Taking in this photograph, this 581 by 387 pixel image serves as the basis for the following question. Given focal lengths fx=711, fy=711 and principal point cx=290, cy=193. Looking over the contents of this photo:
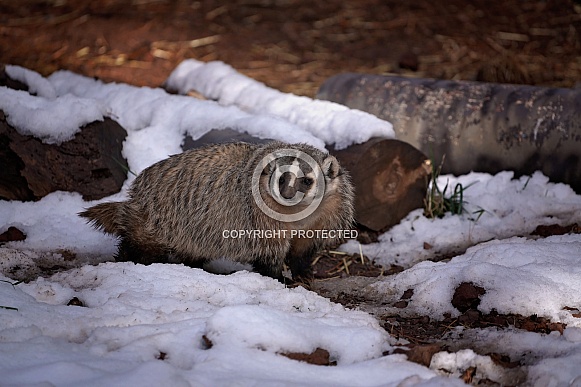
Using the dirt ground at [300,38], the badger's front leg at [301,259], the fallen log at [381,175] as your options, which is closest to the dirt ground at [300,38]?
the dirt ground at [300,38]

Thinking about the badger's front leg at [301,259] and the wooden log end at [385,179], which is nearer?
the badger's front leg at [301,259]

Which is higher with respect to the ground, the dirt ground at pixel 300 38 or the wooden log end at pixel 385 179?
the dirt ground at pixel 300 38

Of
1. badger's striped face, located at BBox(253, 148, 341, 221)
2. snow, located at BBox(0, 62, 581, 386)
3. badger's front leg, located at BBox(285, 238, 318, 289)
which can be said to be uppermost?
badger's striped face, located at BBox(253, 148, 341, 221)

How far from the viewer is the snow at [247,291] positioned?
249cm

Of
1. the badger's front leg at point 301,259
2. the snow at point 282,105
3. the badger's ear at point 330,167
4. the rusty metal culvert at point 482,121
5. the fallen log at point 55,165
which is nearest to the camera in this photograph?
the badger's ear at point 330,167

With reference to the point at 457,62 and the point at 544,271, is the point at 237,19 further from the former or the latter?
the point at 544,271

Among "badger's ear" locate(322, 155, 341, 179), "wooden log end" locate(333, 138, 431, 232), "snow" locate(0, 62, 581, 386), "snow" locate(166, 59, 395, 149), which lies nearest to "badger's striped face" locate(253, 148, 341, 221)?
"badger's ear" locate(322, 155, 341, 179)

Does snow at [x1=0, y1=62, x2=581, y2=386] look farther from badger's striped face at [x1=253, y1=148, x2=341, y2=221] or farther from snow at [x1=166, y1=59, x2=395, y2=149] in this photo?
badger's striped face at [x1=253, y1=148, x2=341, y2=221]

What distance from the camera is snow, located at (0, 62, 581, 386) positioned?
8.16 feet

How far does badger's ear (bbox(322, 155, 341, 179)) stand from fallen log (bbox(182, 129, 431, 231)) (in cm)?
71

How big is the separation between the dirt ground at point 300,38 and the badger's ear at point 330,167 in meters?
3.24

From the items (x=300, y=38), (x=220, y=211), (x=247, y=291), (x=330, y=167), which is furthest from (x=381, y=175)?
(x=300, y=38)

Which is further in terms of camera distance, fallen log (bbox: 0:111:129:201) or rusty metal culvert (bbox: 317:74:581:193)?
rusty metal culvert (bbox: 317:74:581:193)

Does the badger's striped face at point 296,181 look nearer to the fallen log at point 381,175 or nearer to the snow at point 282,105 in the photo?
the fallen log at point 381,175
